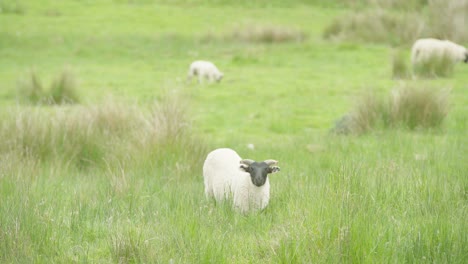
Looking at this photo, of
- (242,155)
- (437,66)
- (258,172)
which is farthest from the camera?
(437,66)

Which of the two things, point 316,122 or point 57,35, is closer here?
point 316,122

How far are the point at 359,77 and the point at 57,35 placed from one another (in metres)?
13.1

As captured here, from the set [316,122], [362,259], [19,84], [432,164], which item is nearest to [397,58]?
[316,122]

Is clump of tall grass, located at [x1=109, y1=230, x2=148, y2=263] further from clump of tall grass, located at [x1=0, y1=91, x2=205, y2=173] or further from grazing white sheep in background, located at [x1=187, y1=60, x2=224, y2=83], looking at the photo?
grazing white sheep in background, located at [x1=187, y1=60, x2=224, y2=83]

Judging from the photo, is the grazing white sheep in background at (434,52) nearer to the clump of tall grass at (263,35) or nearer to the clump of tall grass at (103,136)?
the clump of tall grass at (263,35)

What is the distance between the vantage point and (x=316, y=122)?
11961mm

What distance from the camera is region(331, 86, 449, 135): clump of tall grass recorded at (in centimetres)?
980

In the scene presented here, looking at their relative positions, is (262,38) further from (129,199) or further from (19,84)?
(129,199)

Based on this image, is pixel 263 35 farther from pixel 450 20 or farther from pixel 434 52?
pixel 434 52

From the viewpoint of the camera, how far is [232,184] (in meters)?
5.55

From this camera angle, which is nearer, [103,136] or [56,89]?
[103,136]

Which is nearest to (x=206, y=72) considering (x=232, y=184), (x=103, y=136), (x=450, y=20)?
(x=103, y=136)

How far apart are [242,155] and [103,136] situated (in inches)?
70.5

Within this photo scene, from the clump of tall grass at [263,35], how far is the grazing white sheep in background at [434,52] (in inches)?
319
